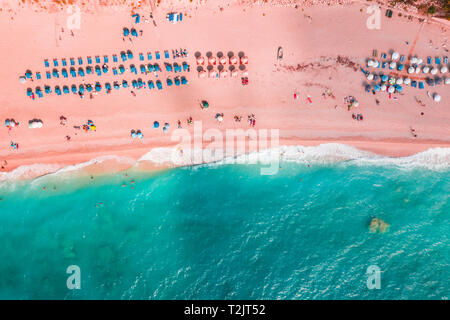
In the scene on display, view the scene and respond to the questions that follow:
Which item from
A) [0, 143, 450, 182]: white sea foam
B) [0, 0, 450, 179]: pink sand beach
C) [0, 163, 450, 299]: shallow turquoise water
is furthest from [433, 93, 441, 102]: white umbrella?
[0, 163, 450, 299]: shallow turquoise water

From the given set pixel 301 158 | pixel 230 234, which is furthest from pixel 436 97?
pixel 230 234

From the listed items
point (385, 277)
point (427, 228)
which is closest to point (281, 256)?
point (385, 277)

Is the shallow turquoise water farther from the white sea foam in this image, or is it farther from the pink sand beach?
the pink sand beach

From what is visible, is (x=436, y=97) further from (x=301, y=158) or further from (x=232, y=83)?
(x=232, y=83)

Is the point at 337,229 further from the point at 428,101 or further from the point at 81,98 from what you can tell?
the point at 81,98

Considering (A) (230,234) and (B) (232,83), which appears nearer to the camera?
(B) (232,83)

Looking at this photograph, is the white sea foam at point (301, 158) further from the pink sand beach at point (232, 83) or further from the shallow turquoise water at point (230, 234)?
the shallow turquoise water at point (230, 234)
